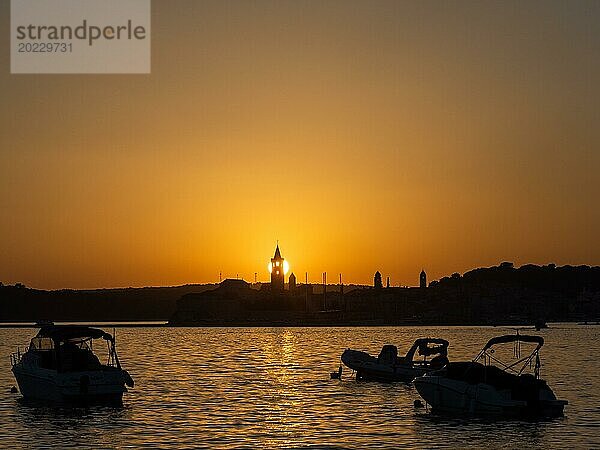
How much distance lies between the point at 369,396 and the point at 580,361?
4796cm

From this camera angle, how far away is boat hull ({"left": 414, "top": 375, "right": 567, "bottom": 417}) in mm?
50594

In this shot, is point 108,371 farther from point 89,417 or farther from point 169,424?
point 169,424

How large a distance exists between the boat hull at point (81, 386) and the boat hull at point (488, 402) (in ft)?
58.9

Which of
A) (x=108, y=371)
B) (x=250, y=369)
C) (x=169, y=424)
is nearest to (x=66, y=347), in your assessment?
(x=108, y=371)

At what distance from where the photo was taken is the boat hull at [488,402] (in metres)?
50.6

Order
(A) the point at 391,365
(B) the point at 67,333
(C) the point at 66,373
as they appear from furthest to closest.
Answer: (A) the point at 391,365 → (B) the point at 67,333 → (C) the point at 66,373

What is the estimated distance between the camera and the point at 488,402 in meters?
50.8

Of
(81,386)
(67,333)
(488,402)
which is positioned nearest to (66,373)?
(81,386)

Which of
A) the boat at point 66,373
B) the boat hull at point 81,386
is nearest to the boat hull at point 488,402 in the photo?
the boat at point 66,373

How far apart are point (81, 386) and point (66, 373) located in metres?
1.61

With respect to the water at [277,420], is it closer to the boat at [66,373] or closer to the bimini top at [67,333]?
the boat at [66,373]

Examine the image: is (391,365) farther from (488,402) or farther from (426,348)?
(488,402)

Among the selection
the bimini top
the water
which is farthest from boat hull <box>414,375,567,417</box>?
the bimini top

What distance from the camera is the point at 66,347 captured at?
2235 inches
